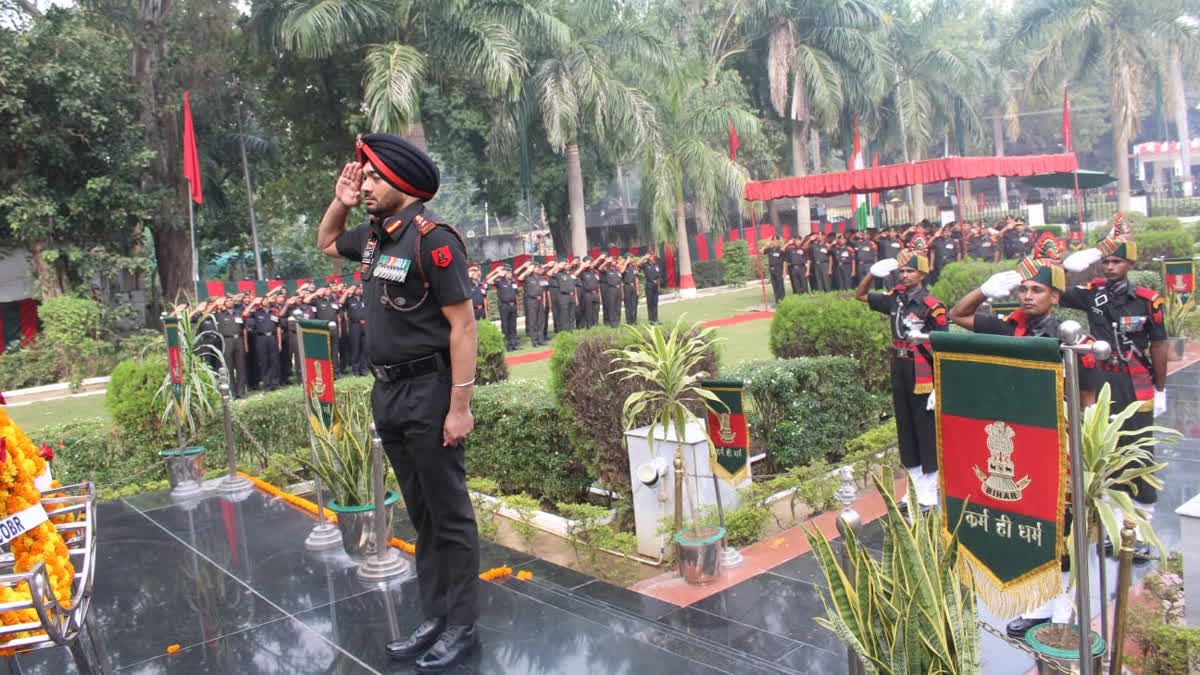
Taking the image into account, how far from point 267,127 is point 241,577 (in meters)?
24.0

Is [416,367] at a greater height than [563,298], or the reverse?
[416,367]

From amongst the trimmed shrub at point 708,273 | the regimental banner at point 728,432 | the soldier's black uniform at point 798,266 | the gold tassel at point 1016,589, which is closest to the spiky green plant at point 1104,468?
the gold tassel at point 1016,589

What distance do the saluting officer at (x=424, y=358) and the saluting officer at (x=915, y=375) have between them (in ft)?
9.30

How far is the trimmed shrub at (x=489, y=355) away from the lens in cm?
950

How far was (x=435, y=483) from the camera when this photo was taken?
3414 mm

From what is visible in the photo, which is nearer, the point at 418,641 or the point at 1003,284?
the point at 418,641

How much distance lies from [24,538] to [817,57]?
27668 millimetres

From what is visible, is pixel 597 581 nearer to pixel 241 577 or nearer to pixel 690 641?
pixel 690 641

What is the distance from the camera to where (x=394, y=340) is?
11.0ft

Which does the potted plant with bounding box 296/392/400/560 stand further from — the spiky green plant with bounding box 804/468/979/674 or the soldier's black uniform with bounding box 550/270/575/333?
the soldier's black uniform with bounding box 550/270/575/333

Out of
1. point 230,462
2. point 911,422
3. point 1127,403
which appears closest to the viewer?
point 1127,403

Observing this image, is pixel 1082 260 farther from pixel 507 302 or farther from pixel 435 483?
pixel 507 302

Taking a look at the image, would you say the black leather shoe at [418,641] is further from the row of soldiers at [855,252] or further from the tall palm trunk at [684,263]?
the tall palm trunk at [684,263]

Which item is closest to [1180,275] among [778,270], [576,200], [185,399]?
[185,399]
